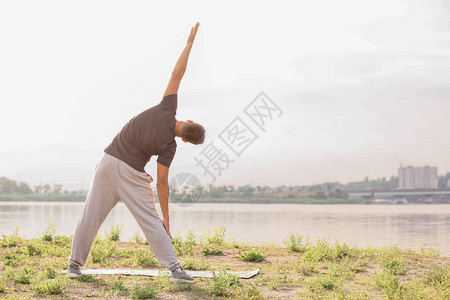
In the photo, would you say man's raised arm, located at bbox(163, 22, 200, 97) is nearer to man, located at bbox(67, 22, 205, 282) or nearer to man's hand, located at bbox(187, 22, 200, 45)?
man, located at bbox(67, 22, 205, 282)

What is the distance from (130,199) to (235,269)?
1.84 m

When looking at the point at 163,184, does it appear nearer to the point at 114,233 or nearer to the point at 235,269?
the point at 235,269

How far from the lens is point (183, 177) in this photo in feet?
26.2

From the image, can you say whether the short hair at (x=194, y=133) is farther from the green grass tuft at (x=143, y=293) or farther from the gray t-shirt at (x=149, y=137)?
the green grass tuft at (x=143, y=293)

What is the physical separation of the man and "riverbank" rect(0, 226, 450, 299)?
1.80ft

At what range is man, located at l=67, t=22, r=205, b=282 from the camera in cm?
512

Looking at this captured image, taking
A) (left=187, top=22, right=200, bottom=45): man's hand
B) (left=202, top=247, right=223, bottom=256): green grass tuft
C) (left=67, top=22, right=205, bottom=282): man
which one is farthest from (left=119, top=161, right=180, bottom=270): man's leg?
(left=202, top=247, right=223, bottom=256): green grass tuft

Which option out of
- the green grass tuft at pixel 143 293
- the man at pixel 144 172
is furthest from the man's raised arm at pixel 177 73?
the green grass tuft at pixel 143 293

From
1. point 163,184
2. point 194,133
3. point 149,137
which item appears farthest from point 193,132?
point 163,184

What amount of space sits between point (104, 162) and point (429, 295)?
363cm

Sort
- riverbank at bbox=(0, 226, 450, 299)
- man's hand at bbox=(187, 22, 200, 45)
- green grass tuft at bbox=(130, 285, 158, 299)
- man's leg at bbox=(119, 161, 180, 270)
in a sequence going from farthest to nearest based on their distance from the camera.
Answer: man's hand at bbox=(187, 22, 200, 45) → man's leg at bbox=(119, 161, 180, 270) → riverbank at bbox=(0, 226, 450, 299) → green grass tuft at bbox=(130, 285, 158, 299)

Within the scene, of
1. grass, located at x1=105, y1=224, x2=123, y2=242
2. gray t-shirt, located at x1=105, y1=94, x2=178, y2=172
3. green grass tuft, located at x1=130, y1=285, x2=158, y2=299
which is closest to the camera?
green grass tuft, located at x1=130, y1=285, x2=158, y2=299

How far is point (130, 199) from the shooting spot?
5.25 m

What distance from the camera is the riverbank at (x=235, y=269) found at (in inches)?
189
